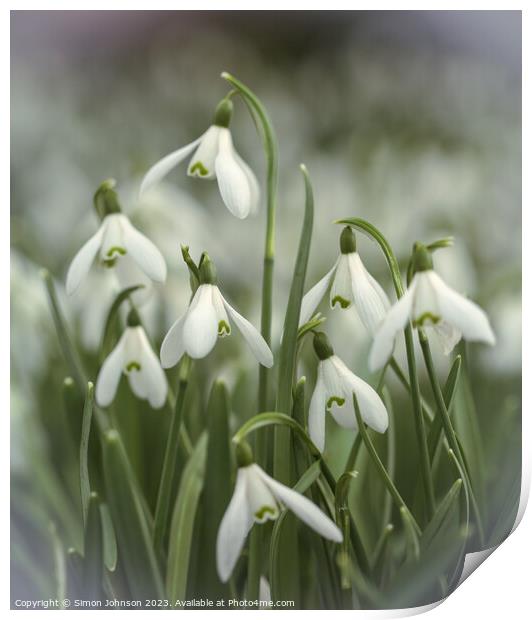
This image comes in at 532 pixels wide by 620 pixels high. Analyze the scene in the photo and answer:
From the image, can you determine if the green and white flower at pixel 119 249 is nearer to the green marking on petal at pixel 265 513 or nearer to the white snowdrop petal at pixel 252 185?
the white snowdrop petal at pixel 252 185

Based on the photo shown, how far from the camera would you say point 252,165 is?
100 centimetres

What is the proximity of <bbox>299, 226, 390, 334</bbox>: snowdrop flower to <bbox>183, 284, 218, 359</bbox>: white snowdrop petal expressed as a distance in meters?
0.11

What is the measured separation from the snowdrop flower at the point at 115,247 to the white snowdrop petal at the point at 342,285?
0.17 metres

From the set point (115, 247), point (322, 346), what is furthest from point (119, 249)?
point (322, 346)

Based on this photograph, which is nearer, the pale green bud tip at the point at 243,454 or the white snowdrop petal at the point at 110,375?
the pale green bud tip at the point at 243,454

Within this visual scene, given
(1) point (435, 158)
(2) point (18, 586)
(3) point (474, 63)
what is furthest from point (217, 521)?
(3) point (474, 63)

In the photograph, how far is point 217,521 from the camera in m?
1.00

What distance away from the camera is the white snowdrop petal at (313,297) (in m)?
0.97

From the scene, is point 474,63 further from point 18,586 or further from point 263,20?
point 18,586

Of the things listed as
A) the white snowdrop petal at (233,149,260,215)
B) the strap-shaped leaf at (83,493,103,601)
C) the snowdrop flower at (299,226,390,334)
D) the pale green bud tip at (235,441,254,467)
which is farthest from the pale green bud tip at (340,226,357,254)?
the strap-shaped leaf at (83,493,103,601)

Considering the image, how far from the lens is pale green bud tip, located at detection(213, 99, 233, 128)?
0.98 m

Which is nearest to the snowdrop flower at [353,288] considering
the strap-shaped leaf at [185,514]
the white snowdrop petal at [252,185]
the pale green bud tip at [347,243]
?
the pale green bud tip at [347,243]

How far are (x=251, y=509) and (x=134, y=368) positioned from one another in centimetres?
20

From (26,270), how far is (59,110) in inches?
6.7
